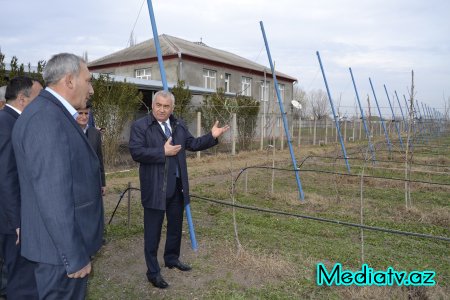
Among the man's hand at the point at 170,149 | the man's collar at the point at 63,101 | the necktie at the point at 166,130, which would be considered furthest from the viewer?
the necktie at the point at 166,130

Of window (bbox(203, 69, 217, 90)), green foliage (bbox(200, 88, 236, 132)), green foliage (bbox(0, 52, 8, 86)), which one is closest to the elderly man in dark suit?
green foliage (bbox(0, 52, 8, 86))

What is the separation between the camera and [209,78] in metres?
22.6

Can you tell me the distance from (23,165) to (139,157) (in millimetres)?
1468

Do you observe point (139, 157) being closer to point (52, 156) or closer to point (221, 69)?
point (52, 156)

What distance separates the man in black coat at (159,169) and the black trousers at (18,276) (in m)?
0.98

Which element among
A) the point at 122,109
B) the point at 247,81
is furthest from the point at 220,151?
the point at 247,81

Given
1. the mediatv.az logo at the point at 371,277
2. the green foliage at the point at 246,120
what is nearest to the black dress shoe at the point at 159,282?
the mediatv.az logo at the point at 371,277

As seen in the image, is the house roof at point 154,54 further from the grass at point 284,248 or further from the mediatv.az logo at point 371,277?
the mediatv.az logo at point 371,277

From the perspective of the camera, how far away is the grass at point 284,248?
337 centimetres

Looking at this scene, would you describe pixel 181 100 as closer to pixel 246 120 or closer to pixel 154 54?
pixel 246 120

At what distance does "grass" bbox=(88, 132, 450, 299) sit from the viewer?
337 cm

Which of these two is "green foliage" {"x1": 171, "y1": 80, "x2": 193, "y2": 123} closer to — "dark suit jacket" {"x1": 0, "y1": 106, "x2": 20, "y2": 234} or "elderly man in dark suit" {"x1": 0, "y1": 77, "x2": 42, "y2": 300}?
"elderly man in dark suit" {"x1": 0, "y1": 77, "x2": 42, "y2": 300}

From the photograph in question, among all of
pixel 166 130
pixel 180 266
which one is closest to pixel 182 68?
pixel 166 130

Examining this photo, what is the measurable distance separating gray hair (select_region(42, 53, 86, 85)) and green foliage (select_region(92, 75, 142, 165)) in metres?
8.61
